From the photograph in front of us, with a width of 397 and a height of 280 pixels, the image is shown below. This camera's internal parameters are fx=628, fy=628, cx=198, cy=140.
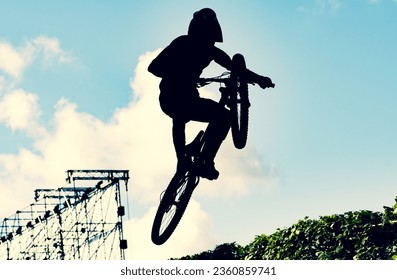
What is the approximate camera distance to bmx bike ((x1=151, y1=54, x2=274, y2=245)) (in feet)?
25.9

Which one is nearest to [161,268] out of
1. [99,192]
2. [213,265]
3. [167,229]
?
[213,265]

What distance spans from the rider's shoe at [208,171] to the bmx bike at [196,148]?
0.27 feet

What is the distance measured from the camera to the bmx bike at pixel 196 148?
7.89 m

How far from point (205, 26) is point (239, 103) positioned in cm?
111

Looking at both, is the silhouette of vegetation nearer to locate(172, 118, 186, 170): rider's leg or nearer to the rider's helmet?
locate(172, 118, 186, 170): rider's leg

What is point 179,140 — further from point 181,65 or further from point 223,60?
point 223,60

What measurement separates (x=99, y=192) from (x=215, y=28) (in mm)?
18891

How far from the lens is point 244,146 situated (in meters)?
8.14

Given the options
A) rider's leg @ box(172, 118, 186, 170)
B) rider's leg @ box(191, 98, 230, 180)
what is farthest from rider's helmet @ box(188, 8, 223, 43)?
rider's leg @ box(172, 118, 186, 170)

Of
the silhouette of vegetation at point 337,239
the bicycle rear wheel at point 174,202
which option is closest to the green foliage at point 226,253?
the silhouette of vegetation at point 337,239

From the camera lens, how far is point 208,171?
8.04 m

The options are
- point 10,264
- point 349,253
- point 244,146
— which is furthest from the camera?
point 349,253

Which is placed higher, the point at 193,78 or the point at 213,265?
the point at 193,78

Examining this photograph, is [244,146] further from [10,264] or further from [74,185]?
[74,185]
